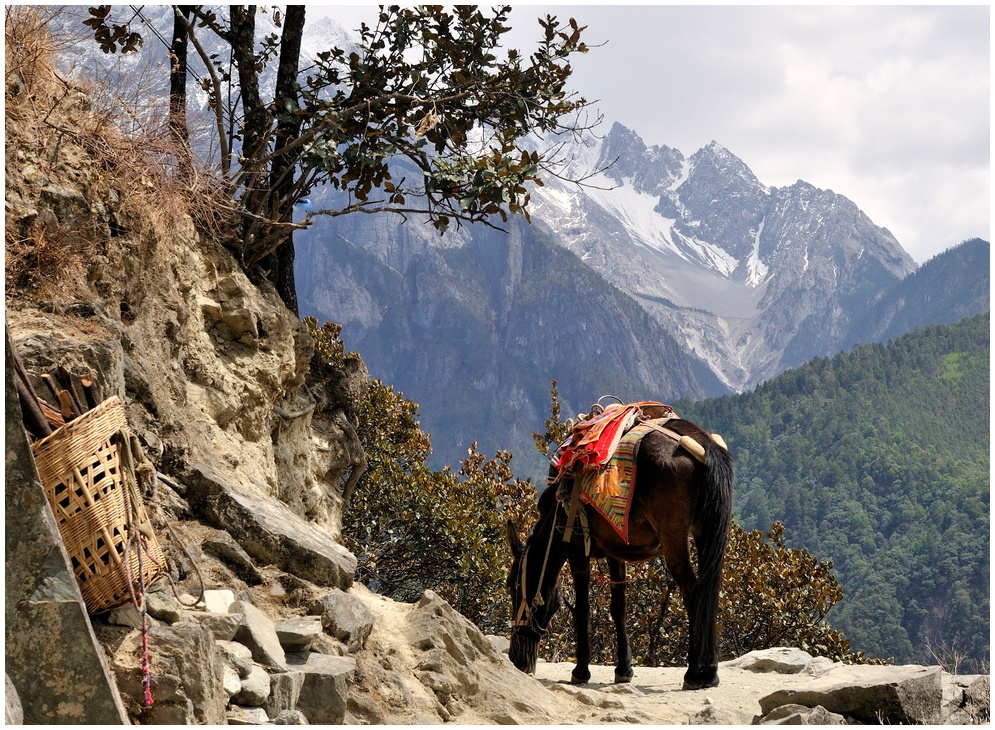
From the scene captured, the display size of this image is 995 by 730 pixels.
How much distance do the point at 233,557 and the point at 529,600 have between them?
3.32 meters

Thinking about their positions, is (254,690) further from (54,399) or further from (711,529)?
(711,529)

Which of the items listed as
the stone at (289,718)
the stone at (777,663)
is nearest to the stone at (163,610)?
the stone at (289,718)

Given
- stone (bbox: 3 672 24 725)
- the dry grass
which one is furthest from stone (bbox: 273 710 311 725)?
the dry grass

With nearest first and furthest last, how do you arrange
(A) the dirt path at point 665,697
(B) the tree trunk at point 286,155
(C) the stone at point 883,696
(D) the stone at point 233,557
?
(C) the stone at point 883,696, (D) the stone at point 233,557, (A) the dirt path at point 665,697, (B) the tree trunk at point 286,155

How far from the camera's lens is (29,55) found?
6.14 metres

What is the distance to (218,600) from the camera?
15.2 ft

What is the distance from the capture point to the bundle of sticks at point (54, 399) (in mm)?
3664

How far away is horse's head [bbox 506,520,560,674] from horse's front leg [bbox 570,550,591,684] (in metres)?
0.19

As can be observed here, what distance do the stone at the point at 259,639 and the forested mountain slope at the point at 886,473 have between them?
65.8 m

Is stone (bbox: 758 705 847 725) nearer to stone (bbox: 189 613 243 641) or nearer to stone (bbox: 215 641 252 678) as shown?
stone (bbox: 215 641 252 678)

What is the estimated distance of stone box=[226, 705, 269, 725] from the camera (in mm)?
3990

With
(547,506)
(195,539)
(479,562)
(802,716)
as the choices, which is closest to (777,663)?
(547,506)

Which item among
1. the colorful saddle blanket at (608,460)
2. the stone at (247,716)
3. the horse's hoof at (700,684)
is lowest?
the horse's hoof at (700,684)

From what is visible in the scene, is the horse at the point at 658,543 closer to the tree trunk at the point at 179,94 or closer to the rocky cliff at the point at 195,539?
the rocky cliff at the point at 195,539
